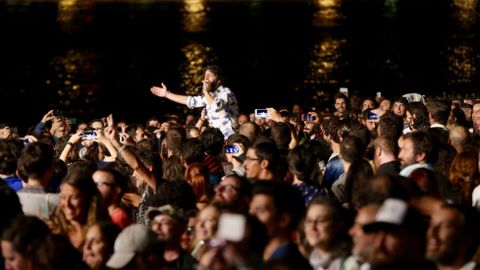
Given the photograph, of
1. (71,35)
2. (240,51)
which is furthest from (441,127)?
(71,35)

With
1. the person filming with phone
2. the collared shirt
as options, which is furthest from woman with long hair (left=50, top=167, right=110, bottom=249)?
the collared shirt

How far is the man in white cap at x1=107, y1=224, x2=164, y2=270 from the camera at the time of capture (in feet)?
21.4

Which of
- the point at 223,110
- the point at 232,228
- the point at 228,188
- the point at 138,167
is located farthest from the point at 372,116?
the point at 232,228

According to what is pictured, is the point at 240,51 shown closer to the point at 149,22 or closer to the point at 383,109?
the point at 149,22

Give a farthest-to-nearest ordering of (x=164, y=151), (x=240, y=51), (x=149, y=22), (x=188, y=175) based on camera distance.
→ 1. (x=149, y=22)
2. (x=240, y=51)
3. (x=164, y=151)
4. (x=188, y=175)

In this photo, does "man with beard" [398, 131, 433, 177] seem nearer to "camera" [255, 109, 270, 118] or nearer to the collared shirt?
"camera" [255, 109, 270, 118]

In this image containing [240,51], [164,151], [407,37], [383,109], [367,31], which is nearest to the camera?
[164,151]

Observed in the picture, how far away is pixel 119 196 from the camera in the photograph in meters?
8.34

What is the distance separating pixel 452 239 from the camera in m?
6.25

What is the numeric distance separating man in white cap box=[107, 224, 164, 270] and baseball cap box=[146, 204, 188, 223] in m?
0.63

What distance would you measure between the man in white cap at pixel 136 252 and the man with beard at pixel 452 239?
5.12ft

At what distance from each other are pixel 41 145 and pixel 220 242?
3.22 m

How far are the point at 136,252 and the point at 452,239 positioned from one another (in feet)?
5.91

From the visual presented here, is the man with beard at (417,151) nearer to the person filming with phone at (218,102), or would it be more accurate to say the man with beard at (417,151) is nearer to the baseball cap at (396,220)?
the baseball cap at (396,220)
